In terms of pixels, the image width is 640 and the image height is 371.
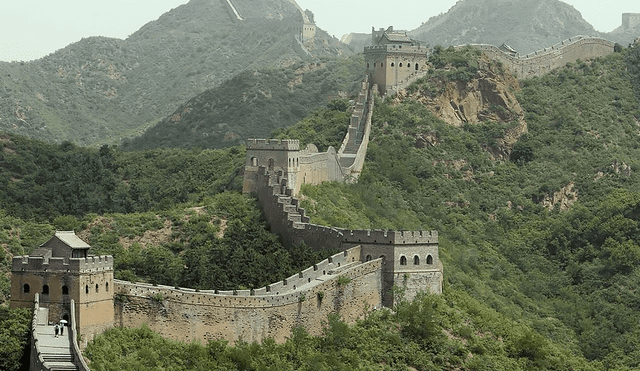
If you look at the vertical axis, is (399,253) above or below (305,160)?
below

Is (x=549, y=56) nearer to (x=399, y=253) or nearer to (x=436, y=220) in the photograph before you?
(x=436, y=220)

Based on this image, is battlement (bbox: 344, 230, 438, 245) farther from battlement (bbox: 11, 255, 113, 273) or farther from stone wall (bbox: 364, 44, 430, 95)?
stone wall (bbox: 364, 44, 430, 95)

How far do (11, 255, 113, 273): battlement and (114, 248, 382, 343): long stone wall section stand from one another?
6.50 ft

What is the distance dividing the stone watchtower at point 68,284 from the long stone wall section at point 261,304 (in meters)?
1.50

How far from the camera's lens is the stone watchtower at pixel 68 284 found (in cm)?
5872

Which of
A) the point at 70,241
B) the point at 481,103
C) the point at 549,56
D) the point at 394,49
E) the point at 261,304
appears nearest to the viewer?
the point at 70,241

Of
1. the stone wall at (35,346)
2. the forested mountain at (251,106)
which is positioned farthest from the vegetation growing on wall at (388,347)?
the forested mountain at (251,106)

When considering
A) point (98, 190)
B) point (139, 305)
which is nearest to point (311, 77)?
point (98, 190)

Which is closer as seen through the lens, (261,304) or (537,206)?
(261,304)

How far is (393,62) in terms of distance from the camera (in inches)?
4638

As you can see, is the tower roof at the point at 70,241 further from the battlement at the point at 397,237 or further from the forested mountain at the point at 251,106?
the forested mountain at the point at 251,106

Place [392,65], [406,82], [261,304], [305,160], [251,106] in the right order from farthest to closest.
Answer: [251,106] < [406,82] < [392,65] < [305,160] < [261,304]

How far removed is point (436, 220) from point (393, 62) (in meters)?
17.1

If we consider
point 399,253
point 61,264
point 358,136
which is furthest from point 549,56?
point 61,264
